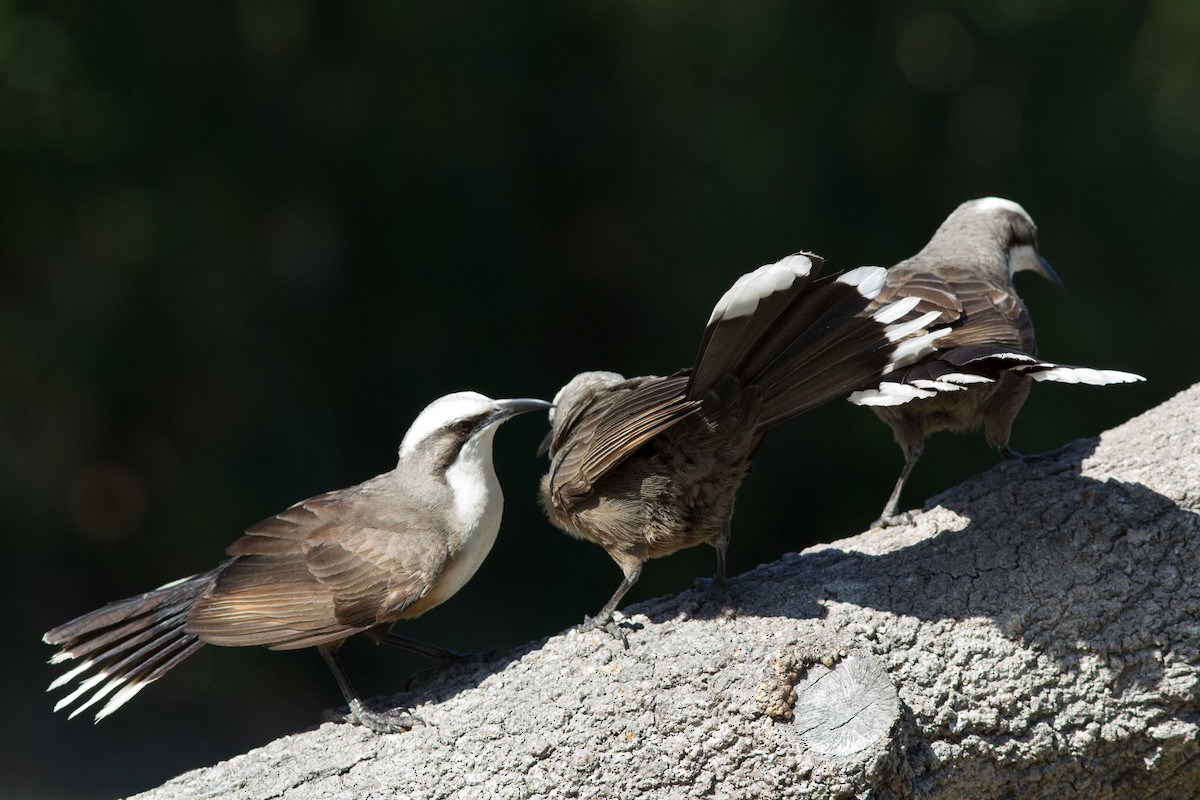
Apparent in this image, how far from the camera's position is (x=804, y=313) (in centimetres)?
308

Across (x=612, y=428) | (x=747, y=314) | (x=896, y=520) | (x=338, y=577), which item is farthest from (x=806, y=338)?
(x=338, y=577)

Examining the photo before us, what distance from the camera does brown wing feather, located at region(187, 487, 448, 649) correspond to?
3139 millimetres

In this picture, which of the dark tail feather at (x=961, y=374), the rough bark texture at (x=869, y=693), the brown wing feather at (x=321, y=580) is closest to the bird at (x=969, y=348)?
the dark tail feather at (x=961, y=374)

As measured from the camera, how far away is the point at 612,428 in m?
3.27

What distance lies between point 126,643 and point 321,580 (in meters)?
0.65

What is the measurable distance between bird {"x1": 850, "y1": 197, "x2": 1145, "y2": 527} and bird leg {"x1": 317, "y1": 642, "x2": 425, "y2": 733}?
1.53 m

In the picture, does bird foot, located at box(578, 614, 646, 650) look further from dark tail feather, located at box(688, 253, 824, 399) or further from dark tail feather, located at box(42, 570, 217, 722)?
dark tail feather, located at box(42, 570, 217, 722)

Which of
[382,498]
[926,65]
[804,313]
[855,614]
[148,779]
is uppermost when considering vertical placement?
[926,65]

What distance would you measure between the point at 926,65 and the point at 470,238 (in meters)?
3.00

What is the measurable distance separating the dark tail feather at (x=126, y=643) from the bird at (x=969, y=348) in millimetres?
2083

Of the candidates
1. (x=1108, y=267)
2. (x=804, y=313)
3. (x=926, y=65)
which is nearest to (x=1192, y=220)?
(x=1108, y=267)

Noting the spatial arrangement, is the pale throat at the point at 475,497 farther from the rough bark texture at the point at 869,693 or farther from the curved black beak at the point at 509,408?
the rough bark texture at the point at 869,693

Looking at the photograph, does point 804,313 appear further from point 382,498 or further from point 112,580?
point 112,580

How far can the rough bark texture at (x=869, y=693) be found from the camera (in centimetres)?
297
